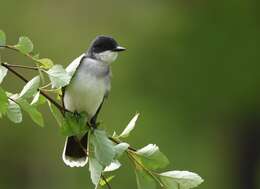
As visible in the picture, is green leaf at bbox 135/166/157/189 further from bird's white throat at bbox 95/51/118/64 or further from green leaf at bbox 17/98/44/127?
bird's white throat at bbox 95/51/118/64

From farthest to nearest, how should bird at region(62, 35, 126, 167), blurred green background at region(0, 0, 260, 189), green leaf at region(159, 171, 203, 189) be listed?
blurred green background at region(0, 0, 260, 189) < bird at region(62, 35, 126, 167) < green leaf at region(159, 171, 203, 189)

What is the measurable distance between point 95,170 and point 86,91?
0.58 meters

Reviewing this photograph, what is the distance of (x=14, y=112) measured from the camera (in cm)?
173

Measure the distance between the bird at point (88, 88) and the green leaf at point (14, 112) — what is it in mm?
337

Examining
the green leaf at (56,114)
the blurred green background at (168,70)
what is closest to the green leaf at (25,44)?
the green leaf at (56,114)

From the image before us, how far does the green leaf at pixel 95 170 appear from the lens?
1.73 m

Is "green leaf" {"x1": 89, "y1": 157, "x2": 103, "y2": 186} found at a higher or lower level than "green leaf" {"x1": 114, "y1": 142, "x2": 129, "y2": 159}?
lower

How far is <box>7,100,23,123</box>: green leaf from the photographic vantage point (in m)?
1.71

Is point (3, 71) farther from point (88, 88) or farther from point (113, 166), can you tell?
point (88, 88)

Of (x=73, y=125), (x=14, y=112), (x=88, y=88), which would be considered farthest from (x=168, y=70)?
(x=14, y=112)

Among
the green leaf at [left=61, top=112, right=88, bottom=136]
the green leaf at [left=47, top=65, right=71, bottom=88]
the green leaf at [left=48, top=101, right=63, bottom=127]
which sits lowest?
the green leaf at [left=61, top=112, right=88, bottom=136]

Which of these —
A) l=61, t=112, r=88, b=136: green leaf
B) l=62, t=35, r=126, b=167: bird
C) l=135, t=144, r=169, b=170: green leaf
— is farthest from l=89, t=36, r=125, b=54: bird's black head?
l=135, t=144, r=169, b=170: green leaf

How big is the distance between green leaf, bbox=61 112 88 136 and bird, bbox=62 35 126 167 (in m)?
0.19

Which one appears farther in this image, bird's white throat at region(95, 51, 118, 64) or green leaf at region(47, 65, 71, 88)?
bird's white throat at region(95, 51, 118, 64)
